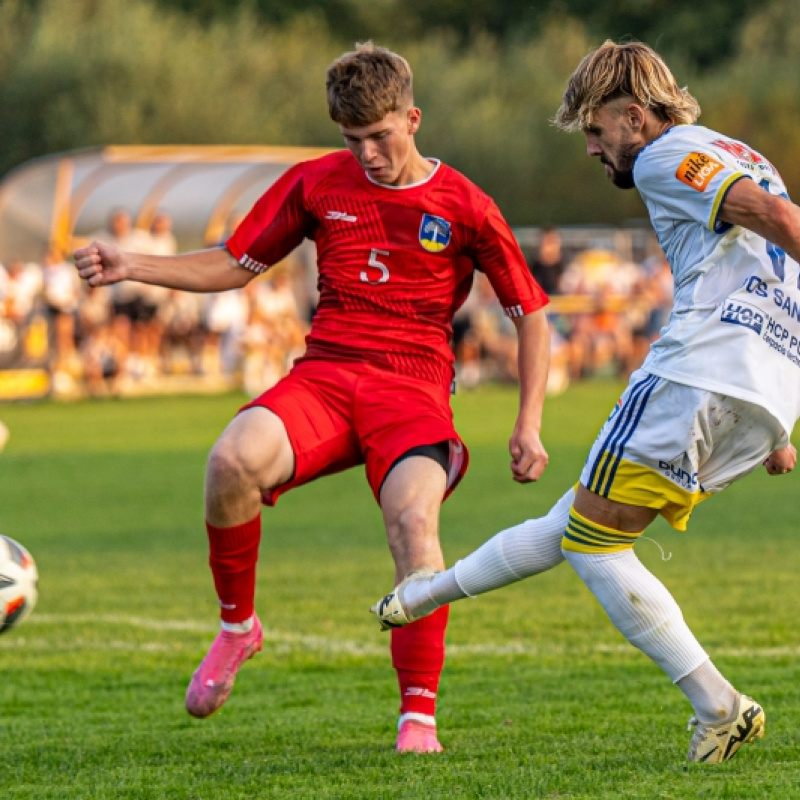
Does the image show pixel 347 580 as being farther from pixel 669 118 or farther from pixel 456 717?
pixel 669 118

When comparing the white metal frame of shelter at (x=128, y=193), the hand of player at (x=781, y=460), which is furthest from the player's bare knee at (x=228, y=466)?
the white metal frame of shelter at (x=128, y=193)

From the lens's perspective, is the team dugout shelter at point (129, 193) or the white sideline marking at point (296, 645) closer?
the white sideline marking at point (296, 645)

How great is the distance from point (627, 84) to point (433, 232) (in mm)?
1113

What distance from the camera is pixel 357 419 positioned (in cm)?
532

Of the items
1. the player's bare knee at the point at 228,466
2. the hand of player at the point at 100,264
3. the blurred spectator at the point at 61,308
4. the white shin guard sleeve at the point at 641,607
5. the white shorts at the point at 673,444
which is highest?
the white shorts at the point at 673,444

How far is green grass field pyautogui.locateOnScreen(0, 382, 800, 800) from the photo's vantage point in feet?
14.8

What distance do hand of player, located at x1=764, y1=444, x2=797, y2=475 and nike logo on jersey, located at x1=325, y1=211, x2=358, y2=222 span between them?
1607mm

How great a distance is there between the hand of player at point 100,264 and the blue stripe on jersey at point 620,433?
1837mm

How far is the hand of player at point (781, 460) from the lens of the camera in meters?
4.57

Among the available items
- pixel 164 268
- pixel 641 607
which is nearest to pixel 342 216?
pixel 164 268

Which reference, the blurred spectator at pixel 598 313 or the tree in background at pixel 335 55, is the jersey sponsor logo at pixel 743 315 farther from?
the tree in background at pixel 335 55

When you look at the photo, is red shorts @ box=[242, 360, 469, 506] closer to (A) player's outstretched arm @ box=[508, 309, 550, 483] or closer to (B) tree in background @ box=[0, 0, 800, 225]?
(A) player's outstretched arm @ box=[508, 309, 550, 483]

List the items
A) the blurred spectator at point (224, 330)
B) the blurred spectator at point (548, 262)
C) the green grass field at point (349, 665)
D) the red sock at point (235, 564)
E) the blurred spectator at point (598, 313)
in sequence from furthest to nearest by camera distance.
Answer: the blurred spectator at point (598, 313), the blurred spectator at point (548, 262), the blurred spectator at point (224, 330), the red sock at point (235, 564), the green grass field at point (349, 665)

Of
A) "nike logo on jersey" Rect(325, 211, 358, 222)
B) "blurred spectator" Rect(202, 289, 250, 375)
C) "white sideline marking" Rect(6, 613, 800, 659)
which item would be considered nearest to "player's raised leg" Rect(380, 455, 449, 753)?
"nike logo on jersey" Rect(325, 211, 358, 222)
